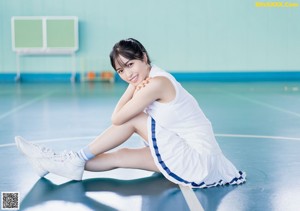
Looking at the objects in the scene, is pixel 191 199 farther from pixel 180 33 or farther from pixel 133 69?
pixel 180 33

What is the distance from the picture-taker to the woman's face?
2285mm

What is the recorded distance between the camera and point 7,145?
3355 millimetres

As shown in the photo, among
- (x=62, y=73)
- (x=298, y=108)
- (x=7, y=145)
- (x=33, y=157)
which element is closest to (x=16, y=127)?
(x=7, y=145)

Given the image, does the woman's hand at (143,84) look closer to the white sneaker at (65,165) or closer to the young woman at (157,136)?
the young woman at (157,136)

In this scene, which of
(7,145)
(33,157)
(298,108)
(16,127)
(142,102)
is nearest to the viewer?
(142,102)

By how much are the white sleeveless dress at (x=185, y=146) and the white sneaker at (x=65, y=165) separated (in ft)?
1.26

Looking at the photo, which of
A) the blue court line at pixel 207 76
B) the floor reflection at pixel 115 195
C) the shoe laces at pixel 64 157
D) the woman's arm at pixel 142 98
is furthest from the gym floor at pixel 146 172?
the blue court line at pixel 207 76

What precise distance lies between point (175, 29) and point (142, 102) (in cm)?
953

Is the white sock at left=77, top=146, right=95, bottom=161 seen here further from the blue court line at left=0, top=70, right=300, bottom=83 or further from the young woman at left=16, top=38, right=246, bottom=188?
the blue court line at left=0, top=70, right=300, bottom=83

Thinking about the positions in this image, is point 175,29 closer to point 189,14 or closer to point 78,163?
point 189,14

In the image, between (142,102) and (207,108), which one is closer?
(142,102)

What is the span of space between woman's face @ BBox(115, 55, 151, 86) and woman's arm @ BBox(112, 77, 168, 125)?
2.8 inches

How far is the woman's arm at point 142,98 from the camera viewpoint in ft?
7.50

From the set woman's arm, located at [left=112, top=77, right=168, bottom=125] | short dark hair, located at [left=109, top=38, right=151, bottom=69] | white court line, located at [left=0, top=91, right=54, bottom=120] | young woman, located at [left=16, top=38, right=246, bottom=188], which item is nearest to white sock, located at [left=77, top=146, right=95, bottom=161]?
young woman, located at [left=16, top=38, right=246, bottom=188]
